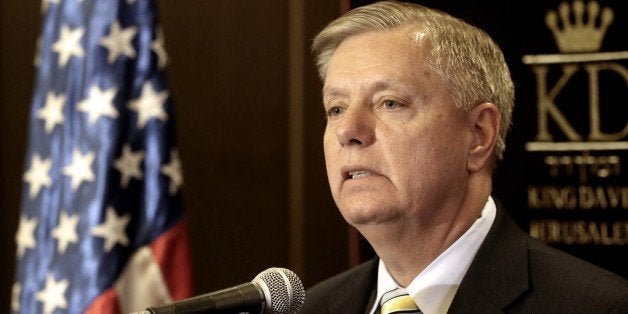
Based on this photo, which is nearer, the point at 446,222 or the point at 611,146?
the point at 446,222

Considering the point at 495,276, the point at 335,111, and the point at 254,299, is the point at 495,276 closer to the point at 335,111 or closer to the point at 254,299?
the point at 335,111

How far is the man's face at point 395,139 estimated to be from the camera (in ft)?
6.08

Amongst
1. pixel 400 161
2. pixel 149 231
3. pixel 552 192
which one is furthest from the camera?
pixel 552 192

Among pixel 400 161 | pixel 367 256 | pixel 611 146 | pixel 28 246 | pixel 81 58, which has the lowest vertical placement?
pixel 367 256

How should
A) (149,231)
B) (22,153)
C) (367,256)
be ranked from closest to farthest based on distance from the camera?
(149,231)
(367,256)
(22,153)

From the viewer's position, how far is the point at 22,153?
3334 millimetres

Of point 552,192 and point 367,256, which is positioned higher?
point 552,192

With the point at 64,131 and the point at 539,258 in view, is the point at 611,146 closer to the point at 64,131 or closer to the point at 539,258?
the point at 539,258

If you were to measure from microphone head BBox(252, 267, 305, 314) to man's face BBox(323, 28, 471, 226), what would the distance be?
0.42 metres

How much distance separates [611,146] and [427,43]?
3.84ft

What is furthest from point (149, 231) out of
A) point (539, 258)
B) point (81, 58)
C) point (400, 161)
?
point (539, 258)

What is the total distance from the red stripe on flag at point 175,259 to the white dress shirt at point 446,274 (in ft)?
3.26

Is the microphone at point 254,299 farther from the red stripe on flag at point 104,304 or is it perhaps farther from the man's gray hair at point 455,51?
the red stripe on flag at point 104,304

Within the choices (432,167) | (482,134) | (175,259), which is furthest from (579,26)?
(175,259)
